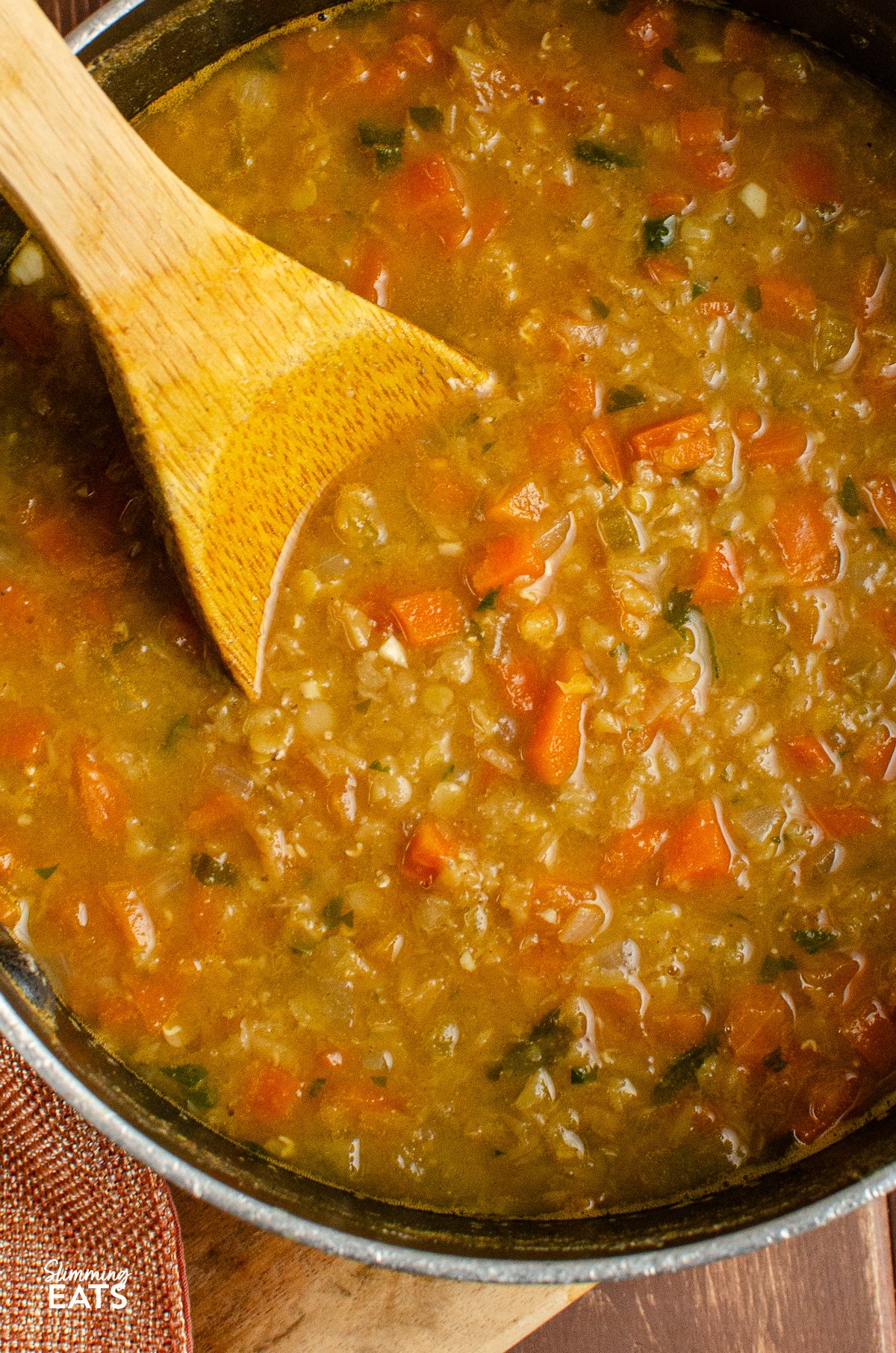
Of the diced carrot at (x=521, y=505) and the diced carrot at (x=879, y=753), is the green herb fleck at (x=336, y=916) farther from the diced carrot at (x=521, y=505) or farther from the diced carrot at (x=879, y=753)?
the diced carrot at (x=879, y=753)

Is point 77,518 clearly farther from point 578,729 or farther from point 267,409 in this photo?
point 578,729

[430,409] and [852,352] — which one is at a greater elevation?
[430,409]

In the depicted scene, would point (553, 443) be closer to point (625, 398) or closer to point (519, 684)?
point (625, 398)

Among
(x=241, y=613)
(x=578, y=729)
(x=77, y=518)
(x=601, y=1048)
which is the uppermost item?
(x=77, y=518)

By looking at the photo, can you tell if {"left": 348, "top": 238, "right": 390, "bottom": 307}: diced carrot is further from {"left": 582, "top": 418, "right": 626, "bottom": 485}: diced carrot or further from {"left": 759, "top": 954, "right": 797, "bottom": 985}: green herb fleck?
{"left": 759, "top": 954, "right": 797, "bottom": 985}: green herb fleck

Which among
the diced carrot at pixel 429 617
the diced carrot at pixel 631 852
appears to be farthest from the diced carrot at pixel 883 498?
the diced carrot at pixel 429 617

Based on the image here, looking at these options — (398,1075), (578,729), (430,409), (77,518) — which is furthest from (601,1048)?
(77,518)

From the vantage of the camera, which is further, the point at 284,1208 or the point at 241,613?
the point at 241,613

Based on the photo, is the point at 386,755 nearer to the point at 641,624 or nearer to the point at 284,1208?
the point at 641,624
